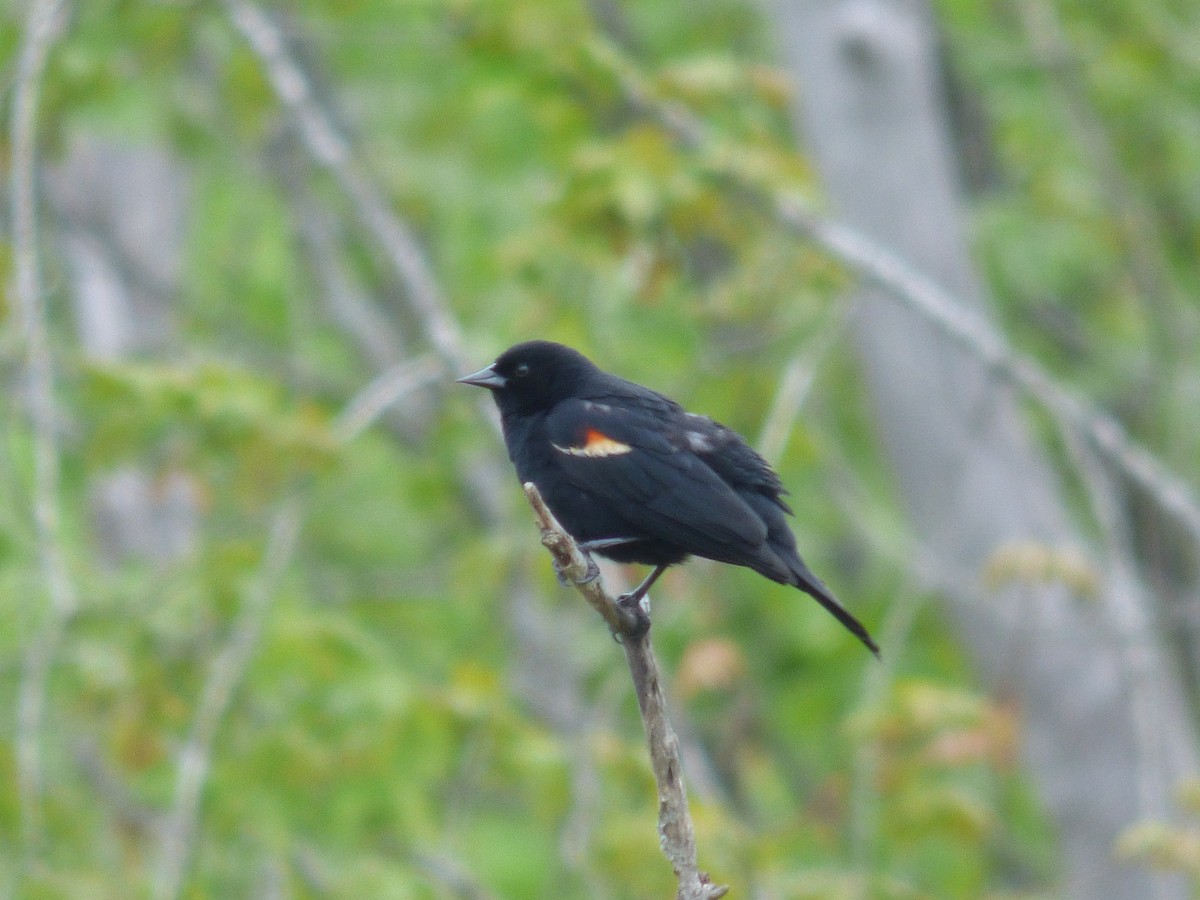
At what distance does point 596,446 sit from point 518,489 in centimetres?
326

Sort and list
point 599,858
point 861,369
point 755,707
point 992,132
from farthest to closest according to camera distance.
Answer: point 992,132 < point 755,707 < point 861,369 < point 599,858

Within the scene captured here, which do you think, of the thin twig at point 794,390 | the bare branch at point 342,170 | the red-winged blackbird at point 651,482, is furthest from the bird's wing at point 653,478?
the bare branch at point 342,170

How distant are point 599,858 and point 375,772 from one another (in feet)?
2.88

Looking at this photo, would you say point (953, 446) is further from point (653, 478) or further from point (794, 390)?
point (653, 478)

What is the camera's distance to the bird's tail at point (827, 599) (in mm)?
3980

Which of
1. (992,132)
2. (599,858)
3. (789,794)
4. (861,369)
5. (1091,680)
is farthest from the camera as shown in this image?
(992,132)

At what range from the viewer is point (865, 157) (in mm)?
6738

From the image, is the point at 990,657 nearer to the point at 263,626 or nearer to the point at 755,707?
the point at 755,707

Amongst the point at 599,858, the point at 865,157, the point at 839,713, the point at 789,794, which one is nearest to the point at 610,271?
the point at 865,157

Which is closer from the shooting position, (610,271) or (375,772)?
(375,772)

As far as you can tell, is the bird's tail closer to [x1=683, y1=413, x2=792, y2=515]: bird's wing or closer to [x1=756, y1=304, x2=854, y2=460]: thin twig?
[x1=683, y1=413, x2=792, y2=515]: bird's wing

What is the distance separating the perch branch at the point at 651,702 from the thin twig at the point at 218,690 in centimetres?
160

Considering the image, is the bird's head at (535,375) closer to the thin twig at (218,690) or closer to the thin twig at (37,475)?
the thin twig at (218,690)

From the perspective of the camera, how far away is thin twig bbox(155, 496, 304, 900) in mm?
4555
